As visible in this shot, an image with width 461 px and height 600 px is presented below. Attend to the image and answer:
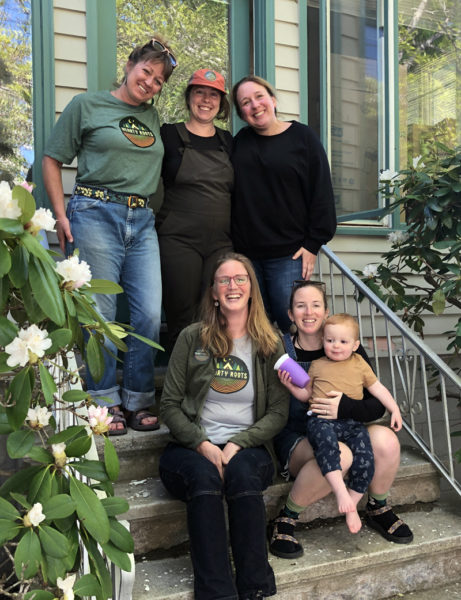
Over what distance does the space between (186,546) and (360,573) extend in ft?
2.30

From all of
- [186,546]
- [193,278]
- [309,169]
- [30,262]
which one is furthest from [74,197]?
[186,546]

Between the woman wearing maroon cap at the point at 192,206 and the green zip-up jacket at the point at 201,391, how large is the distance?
35 cm

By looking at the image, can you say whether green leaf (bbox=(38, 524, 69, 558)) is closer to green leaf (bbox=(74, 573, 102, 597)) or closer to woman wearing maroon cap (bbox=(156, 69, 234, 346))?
green leaf (bbox=(74, 573, 102, 597))

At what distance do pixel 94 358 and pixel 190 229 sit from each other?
1358mm

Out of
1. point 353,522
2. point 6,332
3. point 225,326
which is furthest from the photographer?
point 225,326

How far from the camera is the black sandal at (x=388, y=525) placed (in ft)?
7.64

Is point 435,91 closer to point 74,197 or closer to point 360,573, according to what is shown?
point 74,197

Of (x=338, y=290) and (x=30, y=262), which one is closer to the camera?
(x=30, y=262)

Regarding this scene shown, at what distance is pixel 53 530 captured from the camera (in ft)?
4.17

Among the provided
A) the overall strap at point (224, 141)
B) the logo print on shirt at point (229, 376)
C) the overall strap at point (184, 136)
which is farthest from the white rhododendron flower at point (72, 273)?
the overall strap at point (224, 141)

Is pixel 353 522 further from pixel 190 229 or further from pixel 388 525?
pixel 190 229

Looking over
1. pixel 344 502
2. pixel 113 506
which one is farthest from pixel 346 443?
pixel 113 506

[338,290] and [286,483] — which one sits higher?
[338,290]

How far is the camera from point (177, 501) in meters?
2.27
